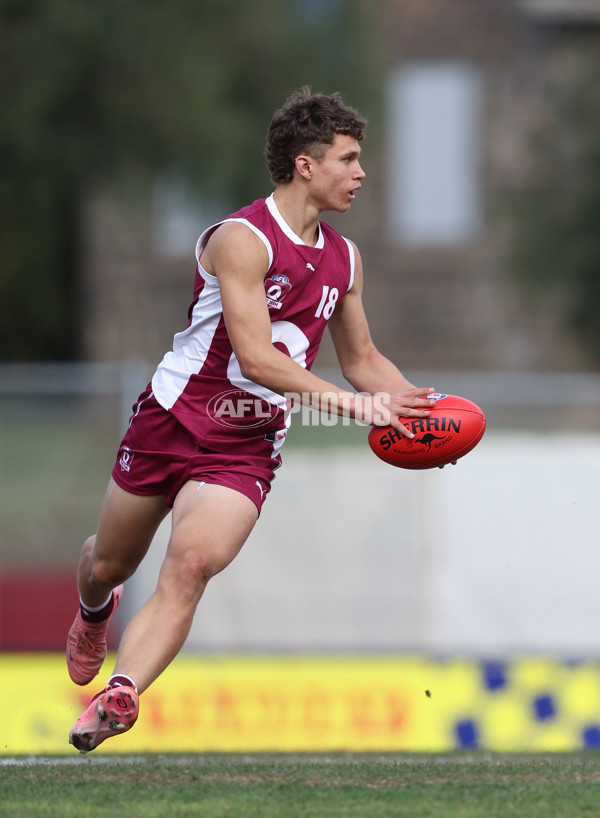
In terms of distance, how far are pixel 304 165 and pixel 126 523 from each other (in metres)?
1.56

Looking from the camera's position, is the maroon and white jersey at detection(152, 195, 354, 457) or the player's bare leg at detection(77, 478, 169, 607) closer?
the maroon and white jersey at detection(152, 195, 354, 457)

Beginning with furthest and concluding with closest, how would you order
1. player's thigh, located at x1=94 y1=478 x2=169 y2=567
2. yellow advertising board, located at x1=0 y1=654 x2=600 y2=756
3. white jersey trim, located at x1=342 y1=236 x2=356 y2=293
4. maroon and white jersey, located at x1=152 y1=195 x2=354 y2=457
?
yellow advertising board, located at x1=0 y1=654 x2=600 y2=756, white jersey trim, located at x1=342 y1=236 x2=356 y2=293, player's thigh, located at x1=94 y1=478 x2=169 y2=567, maroon and white jersey, located at x1=152 y1=195 x2=354 y2=457

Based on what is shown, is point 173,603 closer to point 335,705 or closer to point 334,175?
point 334,175

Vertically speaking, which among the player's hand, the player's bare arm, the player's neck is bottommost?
the player's hand

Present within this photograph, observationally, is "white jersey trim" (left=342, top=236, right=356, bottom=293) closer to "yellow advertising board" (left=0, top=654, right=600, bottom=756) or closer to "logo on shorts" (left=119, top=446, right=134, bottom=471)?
"logo on shorts" (left=119, top=446, right=134, bottom=471)

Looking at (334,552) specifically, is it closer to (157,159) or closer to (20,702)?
(20,702)

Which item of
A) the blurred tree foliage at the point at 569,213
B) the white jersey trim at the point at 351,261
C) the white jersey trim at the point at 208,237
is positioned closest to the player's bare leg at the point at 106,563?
the white jersey trim at the point at 208,237

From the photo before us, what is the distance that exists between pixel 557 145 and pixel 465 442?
43.8 feet

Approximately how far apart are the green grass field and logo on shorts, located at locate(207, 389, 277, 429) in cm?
132

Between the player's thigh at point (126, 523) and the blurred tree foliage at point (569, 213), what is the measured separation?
38.6ft

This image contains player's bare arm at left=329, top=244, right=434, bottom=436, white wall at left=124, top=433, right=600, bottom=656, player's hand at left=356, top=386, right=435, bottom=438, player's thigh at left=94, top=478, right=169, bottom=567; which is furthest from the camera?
white wall at left=124, top=433, right=600, bottom=656

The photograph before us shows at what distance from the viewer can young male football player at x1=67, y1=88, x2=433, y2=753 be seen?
4465 mm

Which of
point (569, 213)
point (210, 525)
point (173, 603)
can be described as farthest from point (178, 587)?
point (569, 213)

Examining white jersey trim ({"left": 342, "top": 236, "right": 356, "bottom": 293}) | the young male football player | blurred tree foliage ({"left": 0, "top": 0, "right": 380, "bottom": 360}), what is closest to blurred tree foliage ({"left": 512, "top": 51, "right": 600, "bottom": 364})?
blurred tree foliage ({"left": 0, "top": 0, "right": 380, "bottom": 360})
